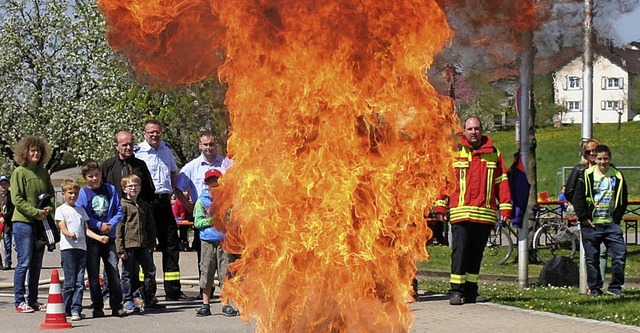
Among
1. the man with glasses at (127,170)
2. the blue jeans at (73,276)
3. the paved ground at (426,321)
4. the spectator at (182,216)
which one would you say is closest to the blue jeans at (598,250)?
the paved ground at (426,321)

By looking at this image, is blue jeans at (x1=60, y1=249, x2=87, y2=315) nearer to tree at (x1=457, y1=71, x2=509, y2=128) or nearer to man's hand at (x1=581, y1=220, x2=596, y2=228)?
tree at (x1=457, y1=71, x2=509, y2=128)

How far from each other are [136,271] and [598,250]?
5.46 meters

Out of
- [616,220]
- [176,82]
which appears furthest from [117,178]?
[616,220]

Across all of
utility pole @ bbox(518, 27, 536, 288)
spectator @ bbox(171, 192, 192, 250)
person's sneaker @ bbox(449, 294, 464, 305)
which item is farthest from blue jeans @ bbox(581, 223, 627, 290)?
spectator @ bbox(171, 192, 192, 250)

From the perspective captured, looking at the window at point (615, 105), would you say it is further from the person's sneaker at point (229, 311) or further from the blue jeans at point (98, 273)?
A: the blue jeans at point (98, 273)

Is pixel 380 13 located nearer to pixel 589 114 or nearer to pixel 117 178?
pixel 117 178

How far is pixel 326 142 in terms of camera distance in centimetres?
698

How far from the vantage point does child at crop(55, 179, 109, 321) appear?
10469 millimetres

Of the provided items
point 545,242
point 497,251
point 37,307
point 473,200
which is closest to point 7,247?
point 37,307

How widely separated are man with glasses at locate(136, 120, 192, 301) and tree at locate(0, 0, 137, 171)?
94.2 feet

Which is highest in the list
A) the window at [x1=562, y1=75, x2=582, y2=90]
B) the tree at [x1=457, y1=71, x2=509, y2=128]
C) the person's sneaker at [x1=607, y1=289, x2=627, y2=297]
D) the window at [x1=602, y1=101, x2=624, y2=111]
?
the window at [x1=602, y1=101, x2=624, y2=111]

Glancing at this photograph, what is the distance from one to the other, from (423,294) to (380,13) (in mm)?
6056

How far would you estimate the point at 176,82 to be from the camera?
26.8 feet

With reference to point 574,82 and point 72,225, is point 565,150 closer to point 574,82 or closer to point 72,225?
point 574,82
